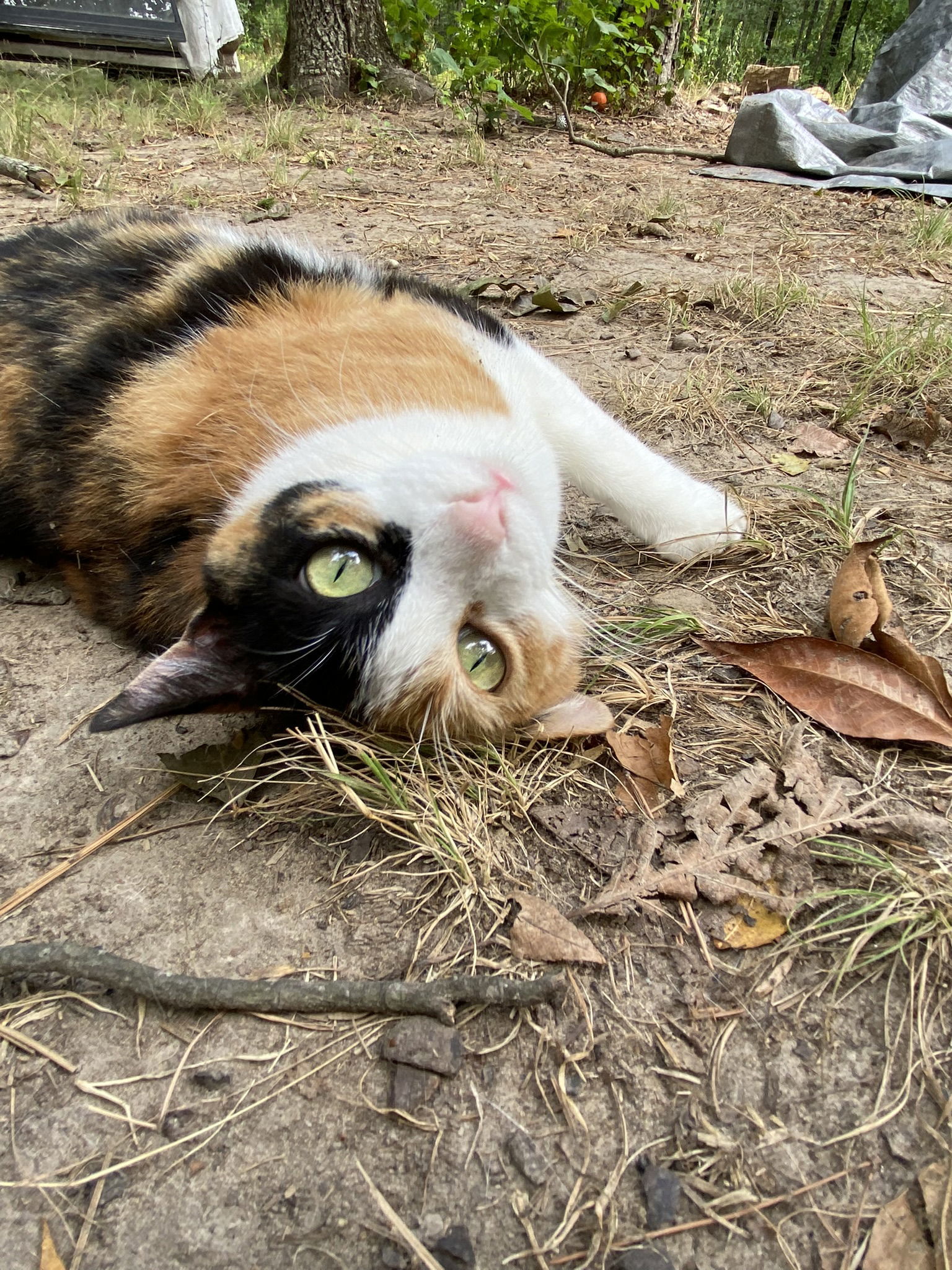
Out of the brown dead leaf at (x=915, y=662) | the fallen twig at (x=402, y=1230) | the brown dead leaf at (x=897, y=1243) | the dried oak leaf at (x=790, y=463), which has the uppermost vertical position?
the dried oak leaf at (x=790, y=463)

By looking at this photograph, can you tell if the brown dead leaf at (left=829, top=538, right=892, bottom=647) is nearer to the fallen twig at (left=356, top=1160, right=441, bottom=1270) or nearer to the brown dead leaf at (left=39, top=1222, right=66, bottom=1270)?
the fallen twig at (left=356, top=1160, right=441, bottom=1270)

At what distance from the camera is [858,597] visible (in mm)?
1767

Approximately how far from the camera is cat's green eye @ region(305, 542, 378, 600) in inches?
54.6

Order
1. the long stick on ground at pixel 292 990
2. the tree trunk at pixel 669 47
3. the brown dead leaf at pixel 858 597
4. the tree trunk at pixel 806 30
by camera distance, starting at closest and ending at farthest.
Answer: the long stick on ground at pixel 292 990, the brown dead leaf at pixel 858 597, the tree trunk at pixel 669 47, the tree trunk at pixel 806 30

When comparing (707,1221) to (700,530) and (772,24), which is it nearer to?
(700,530)

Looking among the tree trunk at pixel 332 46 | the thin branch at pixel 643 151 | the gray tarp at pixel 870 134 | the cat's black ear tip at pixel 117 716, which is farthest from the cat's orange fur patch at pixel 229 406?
the tree trunk at pixel 332 46

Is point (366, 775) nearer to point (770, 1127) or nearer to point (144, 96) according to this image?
point (770, 1127)

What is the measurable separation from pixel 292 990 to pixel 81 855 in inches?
21.1

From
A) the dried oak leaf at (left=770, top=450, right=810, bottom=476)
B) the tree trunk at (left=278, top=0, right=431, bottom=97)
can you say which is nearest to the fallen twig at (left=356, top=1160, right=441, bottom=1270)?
the dried oak leaf at (left=770, top=450, right=810, bottom=476)

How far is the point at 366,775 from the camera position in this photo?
59.4 inches

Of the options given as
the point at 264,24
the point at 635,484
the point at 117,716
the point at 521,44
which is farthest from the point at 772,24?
the point at 117,716

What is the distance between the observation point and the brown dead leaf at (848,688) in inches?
59.3

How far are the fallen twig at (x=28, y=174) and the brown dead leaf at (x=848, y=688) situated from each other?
5.34 metres

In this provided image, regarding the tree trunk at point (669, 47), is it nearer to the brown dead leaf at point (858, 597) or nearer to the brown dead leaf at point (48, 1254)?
Answer: the brown dead leaf at point (858, 597)
